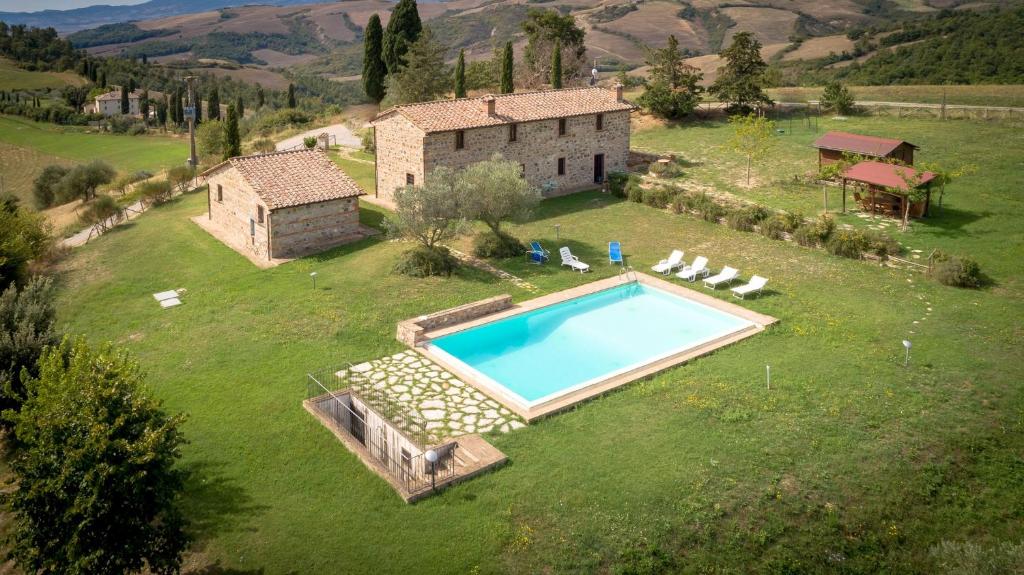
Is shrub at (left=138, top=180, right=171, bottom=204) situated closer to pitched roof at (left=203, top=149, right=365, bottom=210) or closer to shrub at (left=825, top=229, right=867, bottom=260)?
pitched roof at (left=203, top=149, right=365, bottom=210)

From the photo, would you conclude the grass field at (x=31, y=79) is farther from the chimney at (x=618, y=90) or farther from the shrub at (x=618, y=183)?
the shrub at (x=618, y=183)

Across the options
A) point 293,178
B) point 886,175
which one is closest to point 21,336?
point 293,178

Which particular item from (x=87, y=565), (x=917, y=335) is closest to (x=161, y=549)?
(x=87, y=565)

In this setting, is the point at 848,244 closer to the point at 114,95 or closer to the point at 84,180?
the point at 84,180

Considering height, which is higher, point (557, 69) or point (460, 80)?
point (557, 69)

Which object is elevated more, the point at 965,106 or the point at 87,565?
the point at 965,106

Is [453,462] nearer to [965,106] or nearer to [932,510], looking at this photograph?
[932,510]

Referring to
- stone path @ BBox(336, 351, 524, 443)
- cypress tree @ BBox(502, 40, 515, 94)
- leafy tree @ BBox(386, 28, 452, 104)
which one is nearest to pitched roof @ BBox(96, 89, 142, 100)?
leafy tree @ BBox(386, 28, 452, 104)
